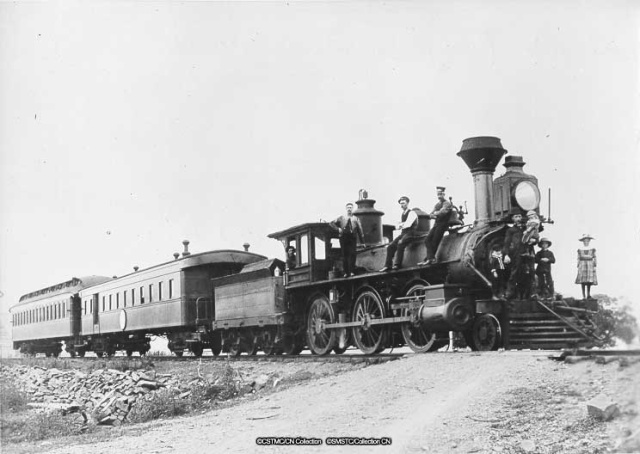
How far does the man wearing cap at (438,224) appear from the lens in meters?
12.0

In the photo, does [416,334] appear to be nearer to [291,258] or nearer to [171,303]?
[291,258]

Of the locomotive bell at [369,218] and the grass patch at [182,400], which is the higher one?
the locomotive bell at [369,218]

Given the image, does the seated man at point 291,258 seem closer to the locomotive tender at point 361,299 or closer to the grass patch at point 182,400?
the locomotive tender at point 361,299

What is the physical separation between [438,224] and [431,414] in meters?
5.16

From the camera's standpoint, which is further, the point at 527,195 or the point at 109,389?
the point at 109,389

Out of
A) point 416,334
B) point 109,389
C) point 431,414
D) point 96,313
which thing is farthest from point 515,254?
point 96,313

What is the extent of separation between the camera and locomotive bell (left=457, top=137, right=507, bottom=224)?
1204cm

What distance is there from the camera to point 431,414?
736cm

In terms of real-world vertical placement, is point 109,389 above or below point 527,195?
below

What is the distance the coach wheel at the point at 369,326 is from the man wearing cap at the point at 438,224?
5.30 ft

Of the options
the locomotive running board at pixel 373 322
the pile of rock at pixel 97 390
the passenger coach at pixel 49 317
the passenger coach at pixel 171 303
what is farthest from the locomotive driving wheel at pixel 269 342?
the passenger coach at pixel 49 317

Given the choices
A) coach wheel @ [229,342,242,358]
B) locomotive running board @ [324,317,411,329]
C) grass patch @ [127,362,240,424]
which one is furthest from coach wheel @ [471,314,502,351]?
coach wheel @ [229,342,242,358]

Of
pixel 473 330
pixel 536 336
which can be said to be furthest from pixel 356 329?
pixel 536 336

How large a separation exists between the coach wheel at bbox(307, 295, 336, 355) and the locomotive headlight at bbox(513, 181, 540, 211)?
4567mm
